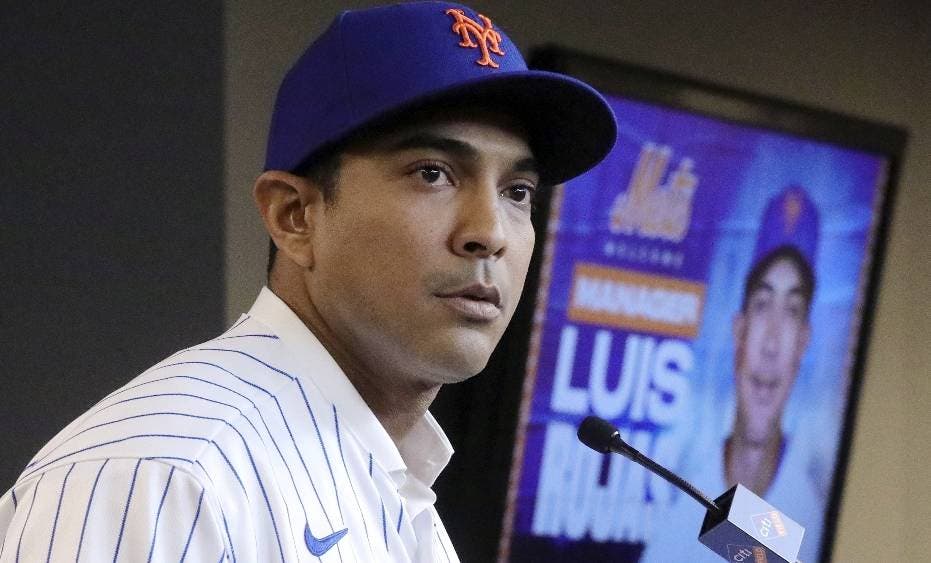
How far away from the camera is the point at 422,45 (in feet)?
3.43

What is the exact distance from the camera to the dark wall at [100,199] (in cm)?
195

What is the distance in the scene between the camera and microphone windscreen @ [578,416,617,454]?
1.22m

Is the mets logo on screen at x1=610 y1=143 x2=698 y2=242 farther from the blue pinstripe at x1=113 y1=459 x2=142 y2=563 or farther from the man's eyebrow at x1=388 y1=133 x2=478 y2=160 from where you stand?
the blue pinstripe at x1=113 y1=459 x2=142 y2=563

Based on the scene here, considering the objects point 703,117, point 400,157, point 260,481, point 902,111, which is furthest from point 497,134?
point 902,111

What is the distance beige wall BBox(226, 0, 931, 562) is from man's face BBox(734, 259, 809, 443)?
0.44m

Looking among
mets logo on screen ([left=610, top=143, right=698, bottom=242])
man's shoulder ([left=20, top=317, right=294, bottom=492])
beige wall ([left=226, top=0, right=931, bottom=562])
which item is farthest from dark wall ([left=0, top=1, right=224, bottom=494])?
man's shoulder ([left=20, top=317, right=294, bottom=492])

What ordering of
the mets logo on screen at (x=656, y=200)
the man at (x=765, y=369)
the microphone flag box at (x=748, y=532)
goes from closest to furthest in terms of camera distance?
1. the microphone flag box at (x=748, y=532)
2. the mets logo on screen at (x=656, y=200)
3. the man at (x=765, y=369)

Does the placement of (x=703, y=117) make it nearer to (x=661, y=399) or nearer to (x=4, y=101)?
(x=661, y=399)

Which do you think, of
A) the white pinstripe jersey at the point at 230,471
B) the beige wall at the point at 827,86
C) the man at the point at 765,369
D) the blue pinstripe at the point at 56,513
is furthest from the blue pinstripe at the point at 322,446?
the man at the point at 765,369

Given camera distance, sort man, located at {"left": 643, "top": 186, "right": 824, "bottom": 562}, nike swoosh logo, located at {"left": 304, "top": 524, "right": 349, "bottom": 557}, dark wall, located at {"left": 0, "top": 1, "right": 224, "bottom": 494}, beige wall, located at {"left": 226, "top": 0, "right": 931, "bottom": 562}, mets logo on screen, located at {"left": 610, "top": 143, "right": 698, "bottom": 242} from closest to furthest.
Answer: nike swoosh logo, located at {"left": 304, "top": 524, "right": 349, "bottom": 557}, dark wall, located at {"left": 0, "top": 1, "right": 224, "bottom": 494}, beige wall, located at {"left": 226, "top": 0, "right": 931, "bottom": 562}, mets logo on screen, located at {"left": 610, "top": 143, "right": 698, "bottom": 242}, man, located at {"left": 643, "top": 186, "right": 824, "bottom": 562}

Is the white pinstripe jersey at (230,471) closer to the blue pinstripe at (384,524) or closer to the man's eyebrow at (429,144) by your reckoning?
the blue pinstripe at (384,524)

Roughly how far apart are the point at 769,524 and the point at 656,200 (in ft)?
4.86

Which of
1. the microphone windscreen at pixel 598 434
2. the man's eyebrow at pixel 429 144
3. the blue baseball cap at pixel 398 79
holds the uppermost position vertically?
the blue baseball cap at pixel 398 79

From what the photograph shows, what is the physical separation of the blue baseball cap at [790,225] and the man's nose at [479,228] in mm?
Answer: 1790
